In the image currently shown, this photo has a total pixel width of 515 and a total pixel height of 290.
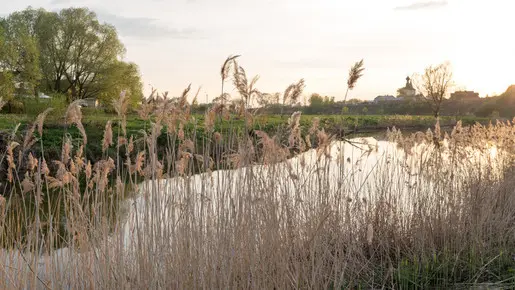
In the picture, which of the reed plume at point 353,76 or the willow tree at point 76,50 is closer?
the reed plume at point 353,76

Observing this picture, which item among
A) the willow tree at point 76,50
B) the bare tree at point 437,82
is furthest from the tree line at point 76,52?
the bare tree at point 437,82

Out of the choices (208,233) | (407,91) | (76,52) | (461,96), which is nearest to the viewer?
(208,233)

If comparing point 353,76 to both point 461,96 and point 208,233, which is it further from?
point 461,96

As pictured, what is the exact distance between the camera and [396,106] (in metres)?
52.8

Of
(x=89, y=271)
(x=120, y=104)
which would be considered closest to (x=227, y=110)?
(x=120, y=104)

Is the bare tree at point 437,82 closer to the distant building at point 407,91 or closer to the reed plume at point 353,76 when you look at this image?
the distant building at point 407,91

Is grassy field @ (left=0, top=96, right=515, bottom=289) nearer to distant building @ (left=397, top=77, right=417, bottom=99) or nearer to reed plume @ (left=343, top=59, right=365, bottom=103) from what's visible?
reed plume @ (left=343, top=59, right=365, bottom=103)

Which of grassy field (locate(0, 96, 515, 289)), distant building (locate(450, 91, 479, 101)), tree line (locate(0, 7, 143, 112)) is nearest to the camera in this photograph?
grassy field (locate(0, 96, 515, 289))

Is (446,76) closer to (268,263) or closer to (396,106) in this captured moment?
(396,106)

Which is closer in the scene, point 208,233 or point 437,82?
point 208,233

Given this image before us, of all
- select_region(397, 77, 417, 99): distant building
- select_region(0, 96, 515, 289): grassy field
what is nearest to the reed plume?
select_region(0, 96, 515, 289): grassy field

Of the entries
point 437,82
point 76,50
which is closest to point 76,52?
point 76,50

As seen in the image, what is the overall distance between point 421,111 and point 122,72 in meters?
31.3

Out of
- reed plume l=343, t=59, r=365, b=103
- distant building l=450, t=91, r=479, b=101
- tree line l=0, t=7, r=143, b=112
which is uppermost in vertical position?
tree line l=0, t=7, r=143, b=112
